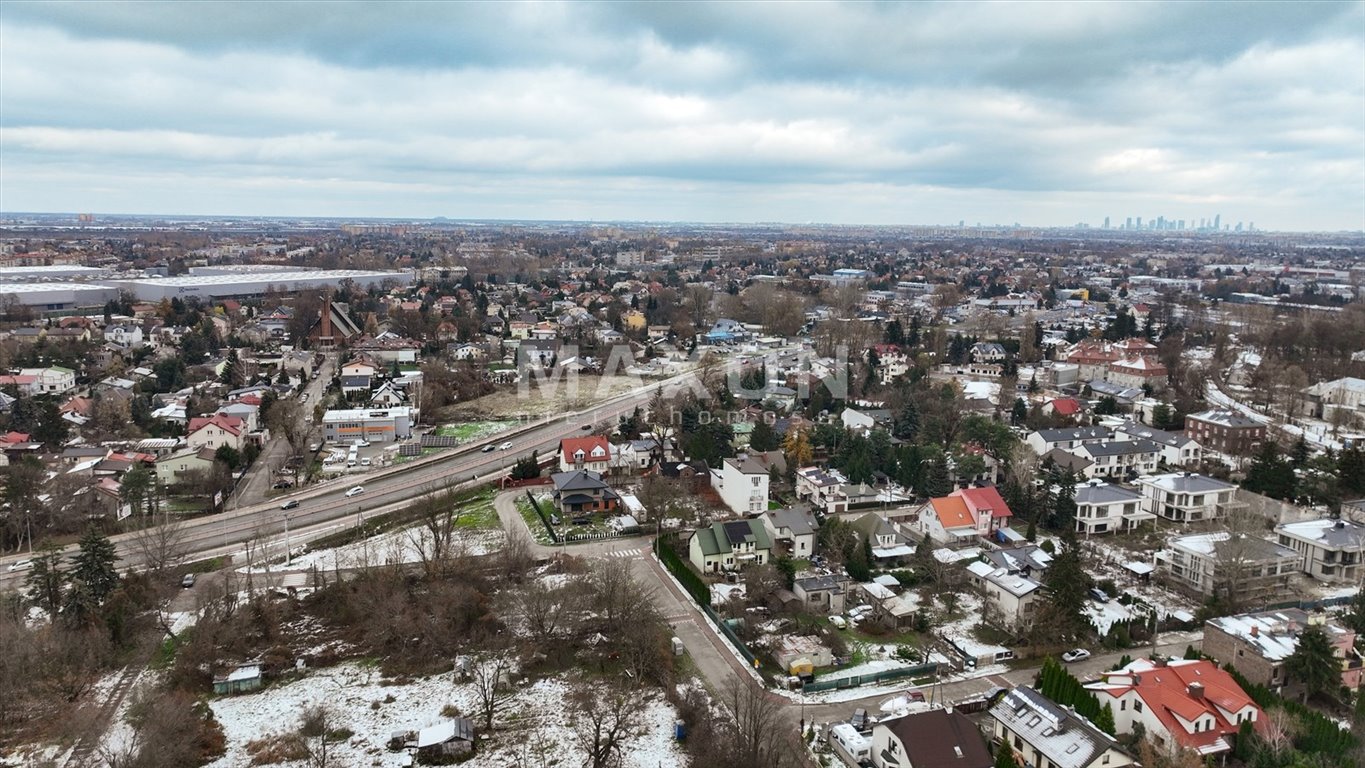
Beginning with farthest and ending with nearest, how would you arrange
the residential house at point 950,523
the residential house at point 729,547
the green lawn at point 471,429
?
the green lawn at point 471,429, the residential house at point 950,523, the residential house at point 729,547

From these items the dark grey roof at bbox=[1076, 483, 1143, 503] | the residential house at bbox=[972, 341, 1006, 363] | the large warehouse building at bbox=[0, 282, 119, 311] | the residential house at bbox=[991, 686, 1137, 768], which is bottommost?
the residential house at bbox=[991, 686, 1137, 768]

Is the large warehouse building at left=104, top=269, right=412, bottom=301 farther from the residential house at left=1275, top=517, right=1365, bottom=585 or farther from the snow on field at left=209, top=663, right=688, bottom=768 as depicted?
the residential house at left=1275, top=517, right=1365, bottom=585

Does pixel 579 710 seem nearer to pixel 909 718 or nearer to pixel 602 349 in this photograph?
pixel 909 718

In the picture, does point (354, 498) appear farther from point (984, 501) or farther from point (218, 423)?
point (984, 501)

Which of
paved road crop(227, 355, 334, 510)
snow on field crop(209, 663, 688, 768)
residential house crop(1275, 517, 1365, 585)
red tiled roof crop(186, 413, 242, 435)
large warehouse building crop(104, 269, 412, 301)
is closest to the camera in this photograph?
snow on field crop(209, 663, 688, 768)

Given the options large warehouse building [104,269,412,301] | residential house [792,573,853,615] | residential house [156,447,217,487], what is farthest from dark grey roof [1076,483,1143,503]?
large warehouse building [104,269,412,301]

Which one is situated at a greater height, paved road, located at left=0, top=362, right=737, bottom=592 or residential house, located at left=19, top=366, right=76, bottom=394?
residential house, located at left=19, top=366, right=76, bottom=394

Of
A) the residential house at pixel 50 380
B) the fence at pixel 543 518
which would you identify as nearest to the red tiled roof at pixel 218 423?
the fence at pixel 543 518

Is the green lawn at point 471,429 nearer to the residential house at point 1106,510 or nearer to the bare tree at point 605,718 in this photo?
the bare tree at point 605,718
